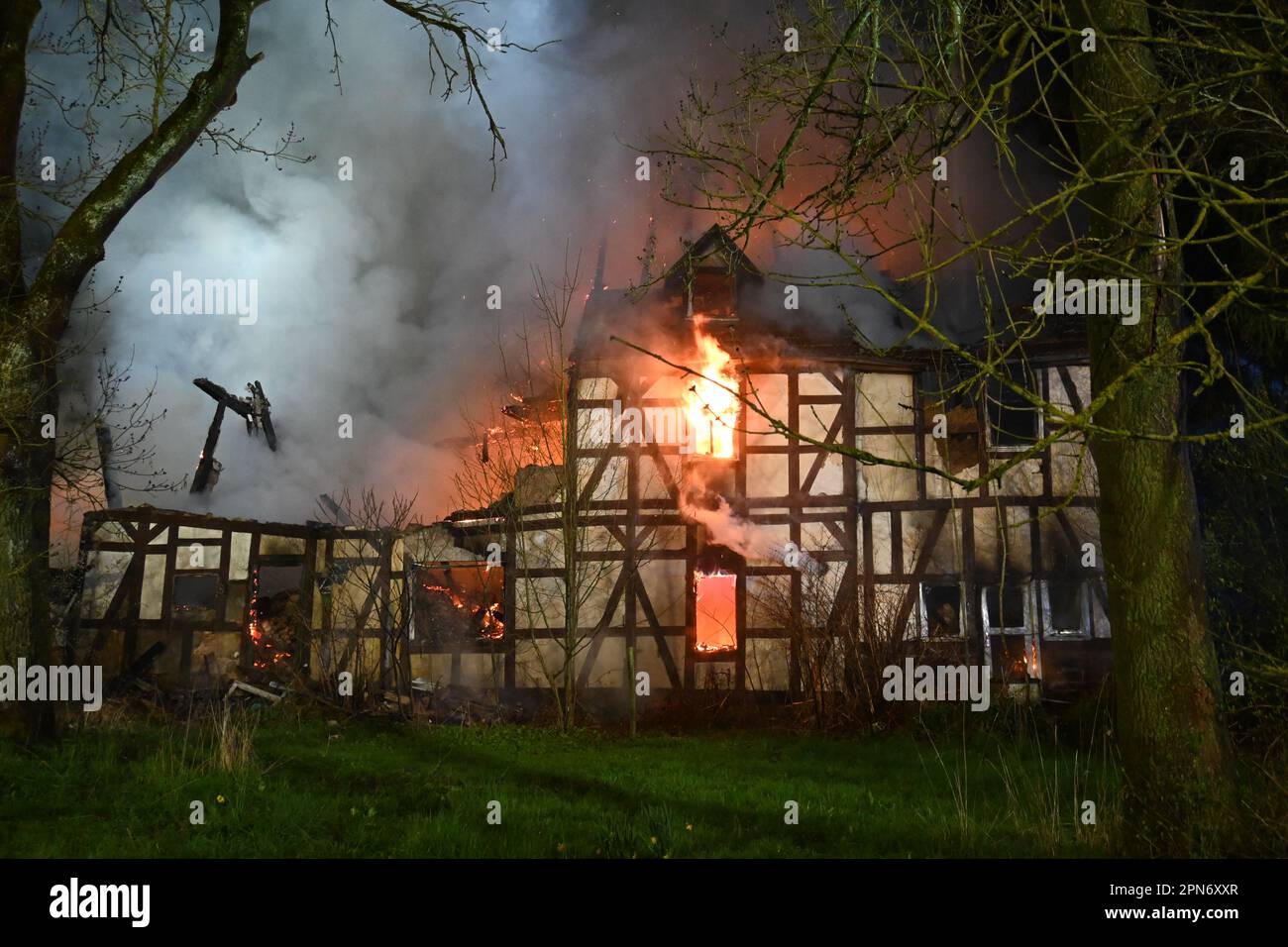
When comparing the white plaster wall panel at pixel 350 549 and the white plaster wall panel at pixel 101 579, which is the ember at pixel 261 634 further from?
the white plaster wall panel at pixel 101 579

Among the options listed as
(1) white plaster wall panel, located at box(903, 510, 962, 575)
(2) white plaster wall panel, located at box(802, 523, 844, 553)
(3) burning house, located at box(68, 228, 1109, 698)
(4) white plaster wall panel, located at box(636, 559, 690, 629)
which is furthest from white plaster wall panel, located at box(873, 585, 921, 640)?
(4) white plaster wall panel, located at box(636, 559, 690, 629)

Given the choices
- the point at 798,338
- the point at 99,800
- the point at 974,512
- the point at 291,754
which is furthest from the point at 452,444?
the point at 99,800

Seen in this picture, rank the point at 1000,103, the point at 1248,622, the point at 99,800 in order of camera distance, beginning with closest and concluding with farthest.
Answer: the point at 1000,103, the point at 99,800, the point at 1248,622

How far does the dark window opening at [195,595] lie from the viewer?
1653 centimetres

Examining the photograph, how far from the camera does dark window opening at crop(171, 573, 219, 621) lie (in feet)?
54.2

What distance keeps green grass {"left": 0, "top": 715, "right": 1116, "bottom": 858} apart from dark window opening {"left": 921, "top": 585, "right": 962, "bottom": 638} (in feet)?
15.6

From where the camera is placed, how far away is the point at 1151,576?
4848 mm

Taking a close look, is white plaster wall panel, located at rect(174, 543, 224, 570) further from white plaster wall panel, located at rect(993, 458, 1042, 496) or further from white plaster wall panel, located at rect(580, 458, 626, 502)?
white plaster wall panel, located at rect(993, 458, 1042, 496)

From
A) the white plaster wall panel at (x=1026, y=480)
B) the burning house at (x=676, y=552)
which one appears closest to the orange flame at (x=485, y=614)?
the burning house at (x=676, y=552)

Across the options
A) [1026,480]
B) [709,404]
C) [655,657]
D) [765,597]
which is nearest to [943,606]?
[1026,480]
